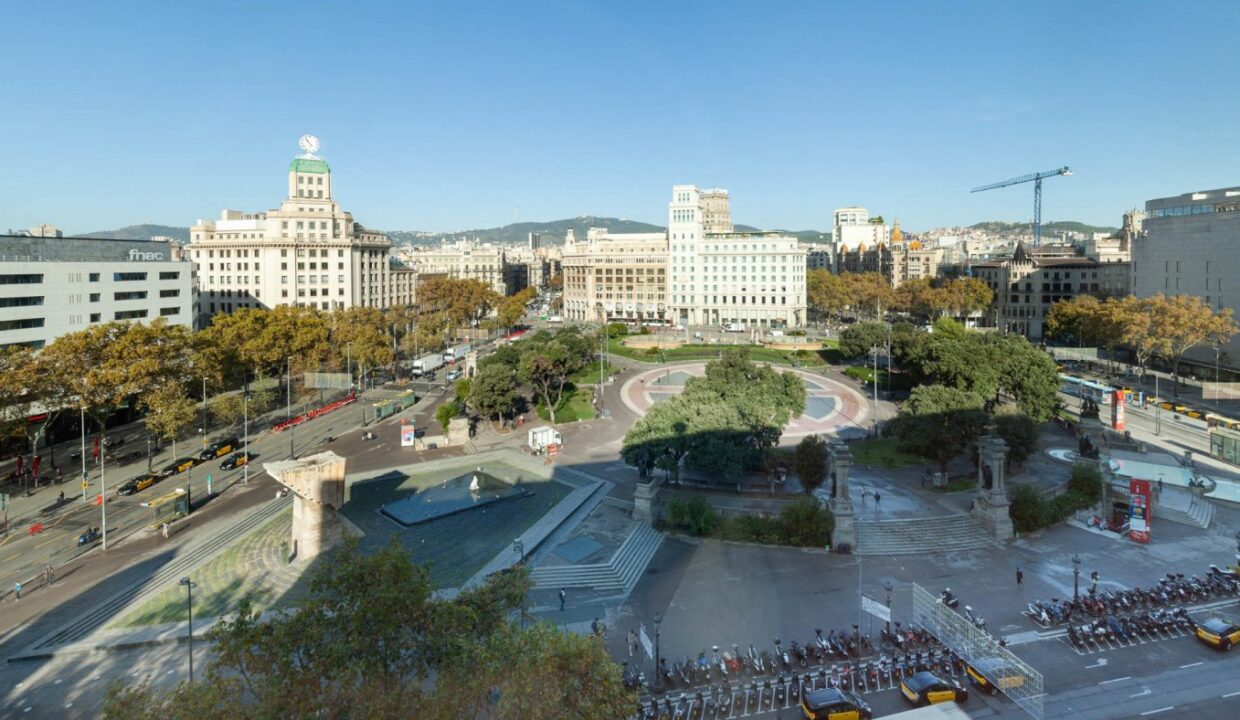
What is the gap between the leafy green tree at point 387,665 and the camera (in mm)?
15961

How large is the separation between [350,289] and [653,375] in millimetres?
52082

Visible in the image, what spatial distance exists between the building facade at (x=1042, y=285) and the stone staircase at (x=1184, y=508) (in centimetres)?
8395

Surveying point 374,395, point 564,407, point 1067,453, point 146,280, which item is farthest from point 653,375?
point 146,280

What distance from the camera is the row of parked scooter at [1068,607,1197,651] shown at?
28.3m

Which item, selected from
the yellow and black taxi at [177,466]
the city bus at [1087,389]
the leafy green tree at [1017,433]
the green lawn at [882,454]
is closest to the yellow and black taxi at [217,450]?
the yellow and black taxi at [177,466]

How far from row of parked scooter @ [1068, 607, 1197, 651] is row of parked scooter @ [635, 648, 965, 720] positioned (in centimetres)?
594

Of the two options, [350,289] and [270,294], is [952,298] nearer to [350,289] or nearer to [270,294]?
[350,289]

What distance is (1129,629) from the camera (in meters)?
28.7

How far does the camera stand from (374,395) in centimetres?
8394

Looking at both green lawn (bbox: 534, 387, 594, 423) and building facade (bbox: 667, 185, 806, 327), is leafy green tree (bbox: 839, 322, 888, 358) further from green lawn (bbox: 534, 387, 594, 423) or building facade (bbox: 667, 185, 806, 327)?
building facade (bbox: 667, 185, 806, 327)

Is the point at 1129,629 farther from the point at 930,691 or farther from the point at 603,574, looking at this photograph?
the point at 603,574

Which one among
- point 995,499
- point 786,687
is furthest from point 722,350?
point 786,687

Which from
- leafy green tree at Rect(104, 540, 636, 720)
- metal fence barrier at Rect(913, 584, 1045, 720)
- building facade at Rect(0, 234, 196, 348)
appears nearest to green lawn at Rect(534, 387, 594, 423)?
building facade at Rect(0, 234, 196, 348)

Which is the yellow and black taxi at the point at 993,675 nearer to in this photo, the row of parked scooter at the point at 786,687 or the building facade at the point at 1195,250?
the row of parked scooter at the point at 786,687
